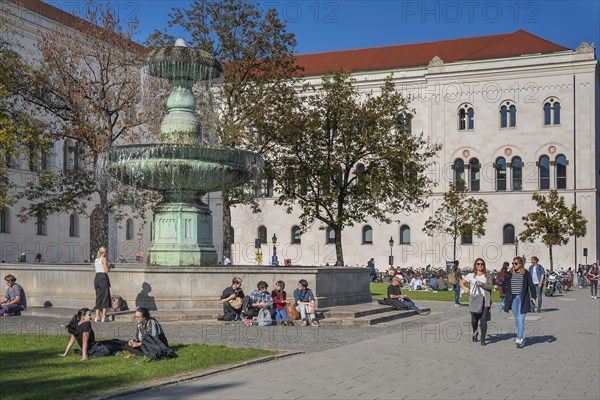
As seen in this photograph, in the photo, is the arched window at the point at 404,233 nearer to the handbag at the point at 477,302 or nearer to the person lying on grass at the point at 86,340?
the handbag at the point at 477,302

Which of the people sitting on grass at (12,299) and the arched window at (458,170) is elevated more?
the arched window at (458,170)

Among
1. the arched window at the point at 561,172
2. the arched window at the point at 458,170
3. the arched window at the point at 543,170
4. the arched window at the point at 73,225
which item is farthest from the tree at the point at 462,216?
the arched window at the point at 73,225

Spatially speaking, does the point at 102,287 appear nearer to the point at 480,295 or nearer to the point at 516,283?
the point at 480,295

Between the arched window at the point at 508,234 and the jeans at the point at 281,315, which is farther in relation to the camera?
the arched window at the point at 508,234

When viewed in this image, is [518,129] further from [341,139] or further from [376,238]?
[341,139]

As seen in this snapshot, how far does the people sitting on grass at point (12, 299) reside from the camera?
18.7 meters

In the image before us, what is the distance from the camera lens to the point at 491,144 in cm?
6700

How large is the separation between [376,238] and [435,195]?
21.0 feet

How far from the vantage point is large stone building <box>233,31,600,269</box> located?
6384 cm

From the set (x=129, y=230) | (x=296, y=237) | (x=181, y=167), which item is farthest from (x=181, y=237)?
(x=296, y=237)

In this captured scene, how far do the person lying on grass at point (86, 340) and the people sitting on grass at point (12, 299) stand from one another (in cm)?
706

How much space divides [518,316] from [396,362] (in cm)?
400

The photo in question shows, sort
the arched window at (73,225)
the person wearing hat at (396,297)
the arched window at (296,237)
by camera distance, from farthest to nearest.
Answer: the arched window at (296,237), the arched window at (73,225), the person wearing hat at (396,297)

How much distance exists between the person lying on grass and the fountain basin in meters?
7.93
